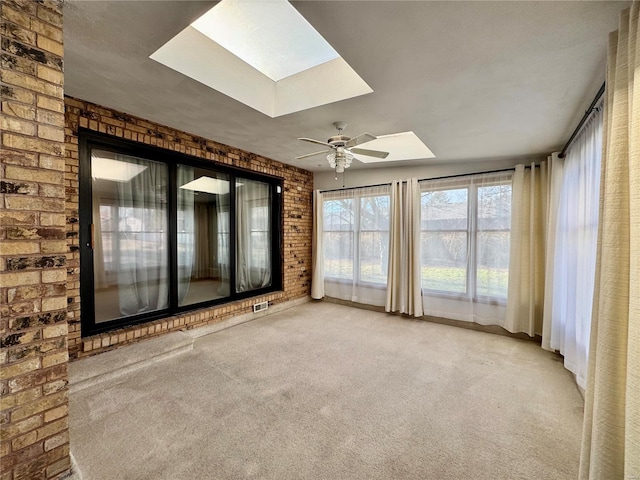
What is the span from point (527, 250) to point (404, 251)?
1623 mm

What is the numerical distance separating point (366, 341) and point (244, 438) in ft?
6.60

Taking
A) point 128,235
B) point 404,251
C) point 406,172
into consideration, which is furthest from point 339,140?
point 128,235

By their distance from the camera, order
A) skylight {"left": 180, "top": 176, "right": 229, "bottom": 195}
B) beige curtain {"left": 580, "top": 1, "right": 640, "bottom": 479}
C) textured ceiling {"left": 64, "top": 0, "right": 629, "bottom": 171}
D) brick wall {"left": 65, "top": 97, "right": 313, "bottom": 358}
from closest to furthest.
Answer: beige curtain {"left": 580, "top": 1, "right": 640, "bottom": 479}
textured ceiling {"left": 64, "top": 0, "right": 629, "bottom": 171}
brick wall {"left": 65, "top": 97, "right": 313, "bottom": 358}
skylight {"left": 180, "top": 176, "right": 229, "bottom": 195}

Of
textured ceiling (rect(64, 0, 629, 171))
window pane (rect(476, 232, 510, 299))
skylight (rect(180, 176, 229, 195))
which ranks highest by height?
textured ceiling (rect(64, 0, 629, 171))

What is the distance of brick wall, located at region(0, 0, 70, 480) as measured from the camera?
1.24 m

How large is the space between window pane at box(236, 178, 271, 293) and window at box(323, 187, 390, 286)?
3.86 ft

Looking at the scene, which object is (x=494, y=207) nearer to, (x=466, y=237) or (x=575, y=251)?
(x=466, y=237)

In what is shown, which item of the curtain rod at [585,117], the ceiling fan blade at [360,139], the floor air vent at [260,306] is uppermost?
the curtain rod at [585,117]

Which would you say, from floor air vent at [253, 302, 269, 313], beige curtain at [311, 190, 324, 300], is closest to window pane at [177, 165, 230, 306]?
floor air vent at [253, 302, 269, 313]

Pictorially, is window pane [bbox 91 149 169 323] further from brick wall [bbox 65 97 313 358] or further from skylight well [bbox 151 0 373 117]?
skylight well [bbox 151 0 373 117]

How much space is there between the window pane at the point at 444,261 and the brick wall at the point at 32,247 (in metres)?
4.20

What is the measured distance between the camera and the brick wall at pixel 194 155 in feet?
8.21

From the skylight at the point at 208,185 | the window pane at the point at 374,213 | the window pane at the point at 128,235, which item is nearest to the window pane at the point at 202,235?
the skylight at the point at 208,185

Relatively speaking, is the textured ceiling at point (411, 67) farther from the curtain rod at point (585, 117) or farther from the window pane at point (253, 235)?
the window pane at point (253, 235)
